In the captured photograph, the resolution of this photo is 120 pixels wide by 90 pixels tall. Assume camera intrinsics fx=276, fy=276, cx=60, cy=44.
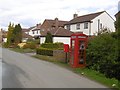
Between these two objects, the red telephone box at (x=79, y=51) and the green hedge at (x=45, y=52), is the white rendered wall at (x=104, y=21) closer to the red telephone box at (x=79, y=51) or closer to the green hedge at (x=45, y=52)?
the green hedge at (x=45, y=52)

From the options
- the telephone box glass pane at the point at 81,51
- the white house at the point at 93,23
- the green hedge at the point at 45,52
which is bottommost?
the green hedge at the point at 45,52

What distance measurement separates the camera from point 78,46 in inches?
745

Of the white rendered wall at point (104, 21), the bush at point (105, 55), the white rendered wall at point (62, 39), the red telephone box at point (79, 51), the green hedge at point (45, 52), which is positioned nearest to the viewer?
the bush at point (105, 55)

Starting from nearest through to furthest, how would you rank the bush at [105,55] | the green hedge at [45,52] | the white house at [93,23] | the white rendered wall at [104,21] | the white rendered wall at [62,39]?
the bush at [105,55]
the green hedge at [45,52]
the white rendered wall at [62,39]
the white house at [93,23]
the white rendered wall at [104,21]

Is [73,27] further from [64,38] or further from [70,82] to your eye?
[70,82]

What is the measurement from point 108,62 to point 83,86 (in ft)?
13.1

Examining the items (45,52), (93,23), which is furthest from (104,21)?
(45,52)

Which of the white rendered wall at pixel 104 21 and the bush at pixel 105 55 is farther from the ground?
the white rendered wall at pixel 104 21

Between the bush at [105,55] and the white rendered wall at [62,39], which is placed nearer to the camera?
the bush at [105,55]

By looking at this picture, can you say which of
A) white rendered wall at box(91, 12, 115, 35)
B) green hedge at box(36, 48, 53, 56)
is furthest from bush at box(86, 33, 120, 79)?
white rendered wall at box(91, 12, 115, 35)

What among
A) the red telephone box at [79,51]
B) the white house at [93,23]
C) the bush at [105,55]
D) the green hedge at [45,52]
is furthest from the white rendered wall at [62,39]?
the bush at [105,55]

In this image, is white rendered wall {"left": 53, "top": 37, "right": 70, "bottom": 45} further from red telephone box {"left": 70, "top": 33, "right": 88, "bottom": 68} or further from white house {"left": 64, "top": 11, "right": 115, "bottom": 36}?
red telephone box {"left": 70, "top": 33, "right": 88, "bottom": 68}

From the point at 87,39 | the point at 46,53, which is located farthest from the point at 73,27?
the point at 87,39

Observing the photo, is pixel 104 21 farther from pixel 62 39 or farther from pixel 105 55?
pixel 105 55
